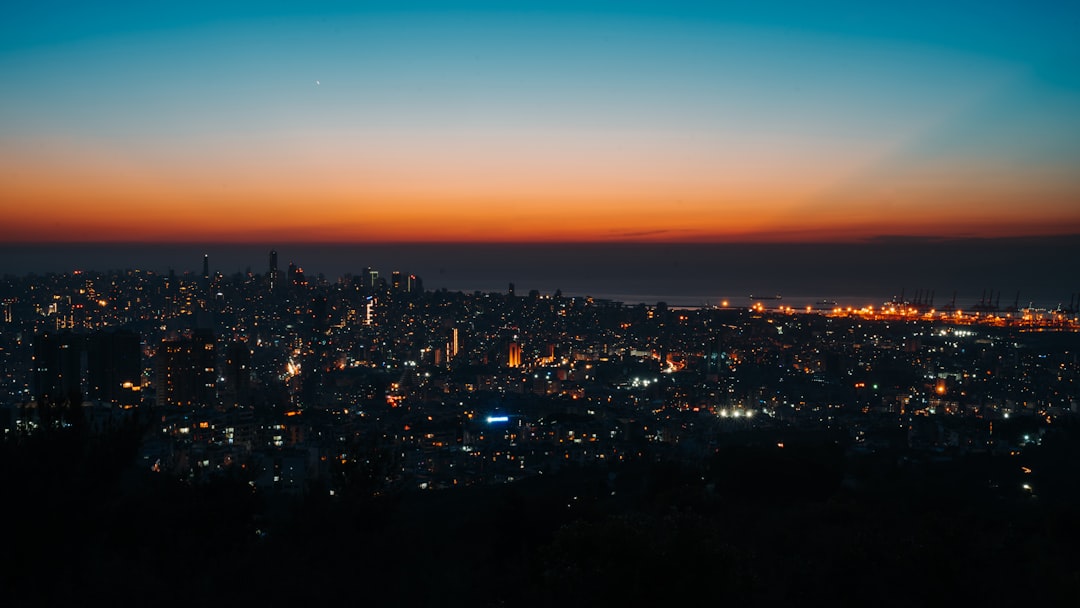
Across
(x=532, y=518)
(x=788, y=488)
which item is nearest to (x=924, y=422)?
(x=788, y=488)

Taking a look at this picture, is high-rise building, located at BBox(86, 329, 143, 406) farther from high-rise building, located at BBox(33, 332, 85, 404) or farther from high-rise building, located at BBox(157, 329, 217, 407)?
high-rise building, located at BBox(157, 329, 217, 407)

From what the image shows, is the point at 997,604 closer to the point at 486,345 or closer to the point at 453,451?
the point at 453,451

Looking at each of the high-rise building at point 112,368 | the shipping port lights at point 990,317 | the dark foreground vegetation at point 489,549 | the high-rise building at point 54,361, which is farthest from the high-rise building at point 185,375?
the shipping port lights at point 990,317

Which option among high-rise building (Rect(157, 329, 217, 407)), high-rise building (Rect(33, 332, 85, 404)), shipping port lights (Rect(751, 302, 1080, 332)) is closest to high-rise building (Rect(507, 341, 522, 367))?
high-rise building (Rect(157, 329, 217, 407))

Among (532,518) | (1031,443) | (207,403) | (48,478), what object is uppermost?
(48,478)

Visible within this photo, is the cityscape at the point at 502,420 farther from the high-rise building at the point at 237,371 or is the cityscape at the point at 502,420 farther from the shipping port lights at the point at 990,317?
the shipping port lights at the point at 990,317
